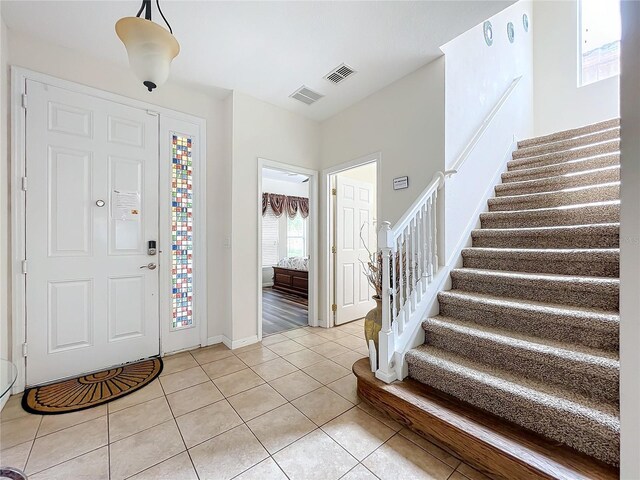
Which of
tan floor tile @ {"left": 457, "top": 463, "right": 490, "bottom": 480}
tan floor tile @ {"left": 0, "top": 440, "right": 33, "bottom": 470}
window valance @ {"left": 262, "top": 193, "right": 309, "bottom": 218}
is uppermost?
window valance @ {"left": 262, "top": 193, "right": 309, "bottom": 218}

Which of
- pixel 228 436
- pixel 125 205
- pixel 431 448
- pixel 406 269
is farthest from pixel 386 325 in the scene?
pixel 125 205

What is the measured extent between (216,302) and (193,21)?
253cm

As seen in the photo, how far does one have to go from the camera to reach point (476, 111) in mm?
2959

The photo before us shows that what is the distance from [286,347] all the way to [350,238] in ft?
5.50

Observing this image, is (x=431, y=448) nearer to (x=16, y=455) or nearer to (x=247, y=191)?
(x=16, y=455)

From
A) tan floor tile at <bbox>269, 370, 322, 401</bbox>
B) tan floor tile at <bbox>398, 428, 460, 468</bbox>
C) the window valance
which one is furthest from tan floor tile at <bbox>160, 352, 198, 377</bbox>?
the window valance

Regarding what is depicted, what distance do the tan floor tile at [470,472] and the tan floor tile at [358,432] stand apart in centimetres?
39

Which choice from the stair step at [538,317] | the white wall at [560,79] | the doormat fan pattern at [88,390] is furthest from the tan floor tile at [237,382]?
the white wall at [560,79]

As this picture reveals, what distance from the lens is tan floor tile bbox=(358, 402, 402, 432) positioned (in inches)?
69.4

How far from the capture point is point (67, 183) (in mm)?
2289

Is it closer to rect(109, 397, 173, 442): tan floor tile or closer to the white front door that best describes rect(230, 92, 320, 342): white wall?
the white front door

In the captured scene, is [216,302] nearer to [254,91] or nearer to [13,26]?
[254,91]

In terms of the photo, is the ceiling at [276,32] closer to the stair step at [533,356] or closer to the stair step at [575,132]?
the stair step at [575,132]

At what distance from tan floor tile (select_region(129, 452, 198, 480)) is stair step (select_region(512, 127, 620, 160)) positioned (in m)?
4.41
